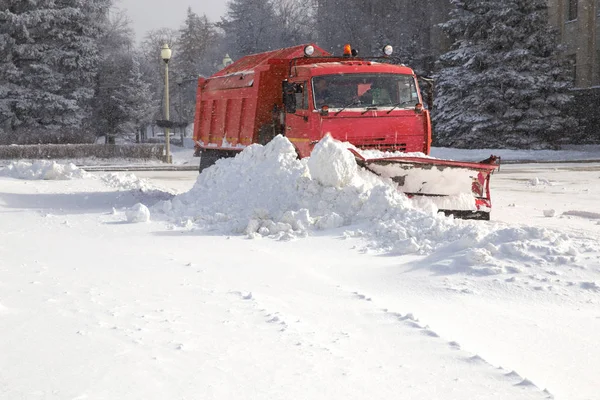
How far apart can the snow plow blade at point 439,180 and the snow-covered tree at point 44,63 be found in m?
32.0

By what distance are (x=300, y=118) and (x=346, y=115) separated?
90cm

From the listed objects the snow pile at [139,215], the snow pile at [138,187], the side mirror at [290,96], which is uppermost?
the side mirror at [290,96]

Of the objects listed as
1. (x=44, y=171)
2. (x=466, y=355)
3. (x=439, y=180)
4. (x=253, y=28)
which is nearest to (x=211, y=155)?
(x=44, y=171)

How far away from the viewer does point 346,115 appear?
1320 cm

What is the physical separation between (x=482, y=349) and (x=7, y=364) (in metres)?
2.86

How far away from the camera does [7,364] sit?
15.1 feet

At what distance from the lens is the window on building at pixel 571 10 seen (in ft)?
143

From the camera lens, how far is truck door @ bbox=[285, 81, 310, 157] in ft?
44.1

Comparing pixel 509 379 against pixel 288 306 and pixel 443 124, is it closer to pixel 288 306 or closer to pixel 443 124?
pixel 288 306

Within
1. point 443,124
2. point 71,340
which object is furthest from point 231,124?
point 443,124

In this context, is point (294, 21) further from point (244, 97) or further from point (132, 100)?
point (244, 97)

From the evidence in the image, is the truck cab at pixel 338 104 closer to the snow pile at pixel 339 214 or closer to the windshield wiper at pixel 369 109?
the windshield wiper at pixel 369 109

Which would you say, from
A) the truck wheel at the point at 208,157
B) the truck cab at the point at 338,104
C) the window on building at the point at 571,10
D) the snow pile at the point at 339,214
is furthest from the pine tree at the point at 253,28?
the snow pile at the point at 339,214

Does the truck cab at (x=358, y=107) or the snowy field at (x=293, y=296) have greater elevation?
the truck cab at (x=358, y=107)
